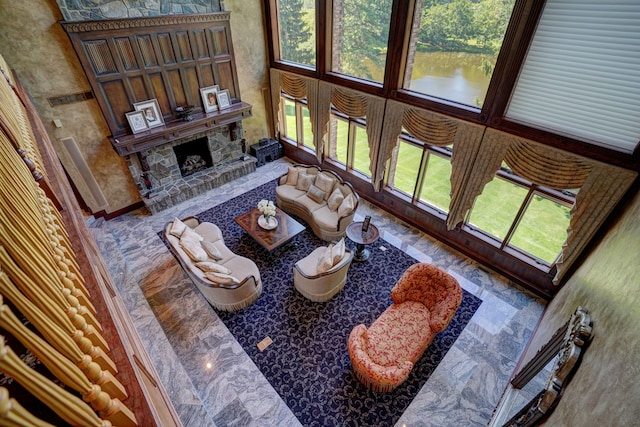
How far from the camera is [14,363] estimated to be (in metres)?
0.62

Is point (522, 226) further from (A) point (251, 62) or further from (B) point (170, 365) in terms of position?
(A) point (251, 62)

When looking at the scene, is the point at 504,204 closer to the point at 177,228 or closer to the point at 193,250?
the point at 193,250

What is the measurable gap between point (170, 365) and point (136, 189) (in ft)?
14.5

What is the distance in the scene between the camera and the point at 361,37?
6004mm

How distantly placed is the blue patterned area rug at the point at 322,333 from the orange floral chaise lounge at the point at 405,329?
0.32m

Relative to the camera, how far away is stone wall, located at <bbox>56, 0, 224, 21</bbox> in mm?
5043

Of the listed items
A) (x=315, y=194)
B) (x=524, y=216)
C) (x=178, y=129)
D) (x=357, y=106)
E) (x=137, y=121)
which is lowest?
(x=315, y=194)

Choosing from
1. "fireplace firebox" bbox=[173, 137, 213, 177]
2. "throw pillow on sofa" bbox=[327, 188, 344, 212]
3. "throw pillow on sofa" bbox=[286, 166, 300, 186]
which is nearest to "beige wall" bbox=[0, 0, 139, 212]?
"fireplace firebox" bbox=[173, 137, 213, 177]

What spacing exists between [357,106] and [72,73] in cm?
534

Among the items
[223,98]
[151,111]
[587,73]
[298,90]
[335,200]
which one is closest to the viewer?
[587,73]

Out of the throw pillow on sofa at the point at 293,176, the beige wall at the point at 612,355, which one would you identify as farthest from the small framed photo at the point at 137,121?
the beige wall at the point at 612,355

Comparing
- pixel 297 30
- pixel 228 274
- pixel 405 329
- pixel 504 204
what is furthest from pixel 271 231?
pixel 297 30

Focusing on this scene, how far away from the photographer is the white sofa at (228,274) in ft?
14.7

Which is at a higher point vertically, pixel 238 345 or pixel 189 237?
pixel 189 237
